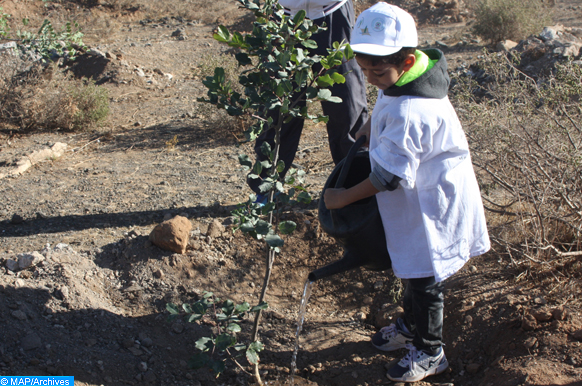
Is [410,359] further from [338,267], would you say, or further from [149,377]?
[149,377]

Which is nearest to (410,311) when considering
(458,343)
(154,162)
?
(458,343)

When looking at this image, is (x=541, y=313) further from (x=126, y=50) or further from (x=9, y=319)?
(x=126, y=50)

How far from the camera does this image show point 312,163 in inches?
162

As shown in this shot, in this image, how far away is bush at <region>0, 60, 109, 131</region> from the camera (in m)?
4.96

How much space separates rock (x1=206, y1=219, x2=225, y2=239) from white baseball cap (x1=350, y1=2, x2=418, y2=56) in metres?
1.61

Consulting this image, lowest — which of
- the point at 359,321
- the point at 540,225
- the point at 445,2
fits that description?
the point at 359,321

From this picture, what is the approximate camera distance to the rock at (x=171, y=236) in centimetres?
259

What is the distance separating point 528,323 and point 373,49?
1.36 m

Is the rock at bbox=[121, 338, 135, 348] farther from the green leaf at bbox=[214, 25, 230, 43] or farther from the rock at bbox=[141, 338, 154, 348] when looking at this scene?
the green leaf at bbox=[214, 25, 230, 43]

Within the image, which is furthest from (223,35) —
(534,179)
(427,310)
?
(534,179)

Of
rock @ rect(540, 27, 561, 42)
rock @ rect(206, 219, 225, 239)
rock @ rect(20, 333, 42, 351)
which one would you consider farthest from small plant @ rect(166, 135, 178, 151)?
rock @ rect(540, 27, 561, 42)

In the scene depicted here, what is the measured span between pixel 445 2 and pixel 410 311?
11672 millimetres

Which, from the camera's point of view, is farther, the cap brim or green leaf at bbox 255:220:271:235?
green leaf at bbox 255:220:271:235

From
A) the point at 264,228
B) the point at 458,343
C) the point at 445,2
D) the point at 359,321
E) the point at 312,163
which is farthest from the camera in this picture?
the point at 445,2
